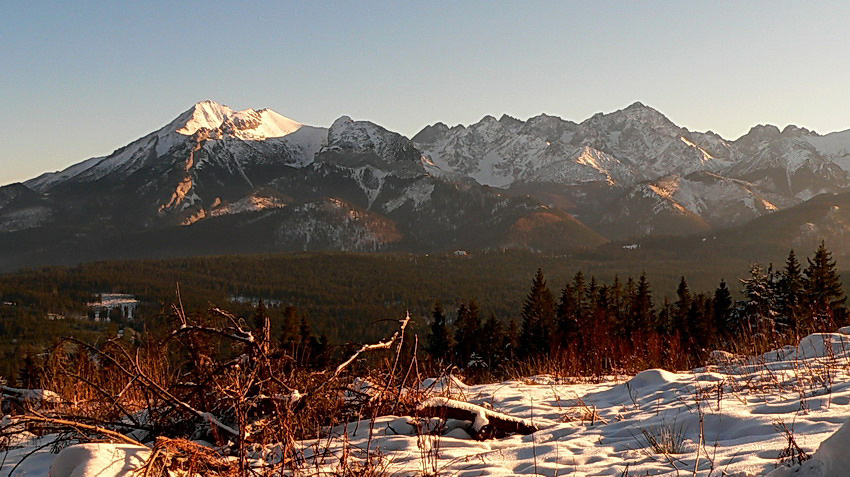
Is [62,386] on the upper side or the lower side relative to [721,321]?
upper

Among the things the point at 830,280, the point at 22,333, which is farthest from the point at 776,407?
the point at 22,333

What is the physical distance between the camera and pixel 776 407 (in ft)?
17.0

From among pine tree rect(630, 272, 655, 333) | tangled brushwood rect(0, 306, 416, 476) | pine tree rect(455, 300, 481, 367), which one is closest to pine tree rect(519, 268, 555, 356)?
pine tree rect(455, 300, 481, 367)

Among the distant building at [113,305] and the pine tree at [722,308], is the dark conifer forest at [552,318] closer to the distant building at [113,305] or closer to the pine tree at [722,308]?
the pine tree at [722,308]

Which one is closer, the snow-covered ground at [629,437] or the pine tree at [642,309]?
the snow-covered ground at [629,437]

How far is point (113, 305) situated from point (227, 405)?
20569cm

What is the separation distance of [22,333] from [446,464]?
561ft

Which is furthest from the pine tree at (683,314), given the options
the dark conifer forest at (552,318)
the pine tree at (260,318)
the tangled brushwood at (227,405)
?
the tangled brushwood at (227,405)

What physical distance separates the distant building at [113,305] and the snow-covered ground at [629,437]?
184 m

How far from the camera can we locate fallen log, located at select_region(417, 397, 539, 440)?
5.25 meters

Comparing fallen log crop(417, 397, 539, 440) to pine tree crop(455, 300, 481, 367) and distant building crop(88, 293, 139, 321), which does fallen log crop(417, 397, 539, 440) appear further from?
distant building crop(88, 293, 139, 321)

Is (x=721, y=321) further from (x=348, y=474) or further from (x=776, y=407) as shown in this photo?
(x=348, y=474)

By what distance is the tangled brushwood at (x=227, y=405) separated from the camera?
338 centimetres

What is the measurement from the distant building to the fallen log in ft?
603
